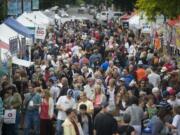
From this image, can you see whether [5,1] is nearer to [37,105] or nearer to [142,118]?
Result: [37,105]

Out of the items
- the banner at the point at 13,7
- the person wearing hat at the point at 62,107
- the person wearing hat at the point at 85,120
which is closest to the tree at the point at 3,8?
the banner at the point at 13,7

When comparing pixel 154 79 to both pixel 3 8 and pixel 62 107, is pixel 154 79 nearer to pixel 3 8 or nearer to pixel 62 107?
pixel 62 107

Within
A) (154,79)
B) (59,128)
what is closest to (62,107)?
(59,128)

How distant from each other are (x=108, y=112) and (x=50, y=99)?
131 inches

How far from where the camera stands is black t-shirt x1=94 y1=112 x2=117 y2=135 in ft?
50.0

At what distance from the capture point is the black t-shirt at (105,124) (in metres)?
15.2

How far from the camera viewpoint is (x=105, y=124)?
15312mm

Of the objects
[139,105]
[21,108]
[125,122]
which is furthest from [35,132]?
[125,122]

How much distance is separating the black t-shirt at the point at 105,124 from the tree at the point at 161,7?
12.1 m

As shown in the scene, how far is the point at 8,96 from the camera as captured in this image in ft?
60.6

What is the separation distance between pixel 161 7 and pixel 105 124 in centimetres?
1277

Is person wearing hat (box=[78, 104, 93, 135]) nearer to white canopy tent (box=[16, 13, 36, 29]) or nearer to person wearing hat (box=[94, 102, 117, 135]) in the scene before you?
person wearing hat (box=[94, 102, 117, 135])

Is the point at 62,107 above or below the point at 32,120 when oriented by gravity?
above

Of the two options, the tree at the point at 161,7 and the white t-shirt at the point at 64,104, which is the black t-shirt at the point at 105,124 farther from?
the tree at the point at 161,7
